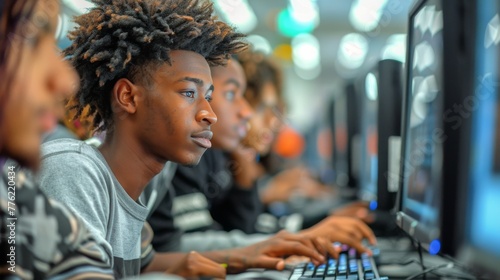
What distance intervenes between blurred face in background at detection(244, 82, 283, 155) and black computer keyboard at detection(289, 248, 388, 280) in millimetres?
1127

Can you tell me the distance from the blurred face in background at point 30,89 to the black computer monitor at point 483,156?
1.84 feet

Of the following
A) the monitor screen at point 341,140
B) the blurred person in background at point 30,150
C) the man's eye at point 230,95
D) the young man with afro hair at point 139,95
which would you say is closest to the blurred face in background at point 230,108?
the man's eye at point 230,95

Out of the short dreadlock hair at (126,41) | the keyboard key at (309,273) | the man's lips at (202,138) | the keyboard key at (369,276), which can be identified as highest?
the short dreadlock hair at (126,41)

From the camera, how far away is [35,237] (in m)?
0.64

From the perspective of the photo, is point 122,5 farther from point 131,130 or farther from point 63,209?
point 63,209

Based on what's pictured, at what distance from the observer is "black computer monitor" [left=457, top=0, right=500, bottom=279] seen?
801 mm

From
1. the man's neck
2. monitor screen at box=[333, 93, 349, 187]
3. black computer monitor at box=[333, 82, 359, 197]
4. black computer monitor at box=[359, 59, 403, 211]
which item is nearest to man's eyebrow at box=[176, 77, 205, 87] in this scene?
the man's neck

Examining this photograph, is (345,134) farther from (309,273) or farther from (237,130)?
(309,273)

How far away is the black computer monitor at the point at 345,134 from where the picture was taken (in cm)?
283

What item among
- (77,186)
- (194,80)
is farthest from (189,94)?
(77,186)

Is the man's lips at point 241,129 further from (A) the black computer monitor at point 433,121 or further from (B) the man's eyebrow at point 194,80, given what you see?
(B) the man's eyebrow at point 194,80

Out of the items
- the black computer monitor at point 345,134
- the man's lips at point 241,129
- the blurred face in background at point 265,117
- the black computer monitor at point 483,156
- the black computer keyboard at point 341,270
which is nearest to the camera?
the black computer monitor at point 483,156

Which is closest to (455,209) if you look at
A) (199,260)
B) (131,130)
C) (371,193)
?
(199,260)

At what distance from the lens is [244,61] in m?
2.35
